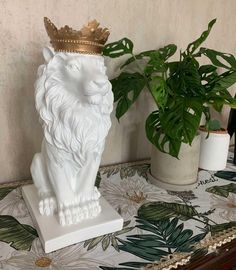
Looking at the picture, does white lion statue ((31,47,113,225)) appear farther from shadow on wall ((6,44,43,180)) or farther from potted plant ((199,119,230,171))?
potted plant ((199,119,230,171))

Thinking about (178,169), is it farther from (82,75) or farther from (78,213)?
(82,75)

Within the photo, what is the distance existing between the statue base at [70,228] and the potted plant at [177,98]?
0.25 m

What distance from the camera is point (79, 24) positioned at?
919 mm

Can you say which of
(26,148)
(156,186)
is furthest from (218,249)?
(26,148)

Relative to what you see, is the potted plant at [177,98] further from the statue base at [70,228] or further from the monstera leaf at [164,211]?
the statue base at [70,228]

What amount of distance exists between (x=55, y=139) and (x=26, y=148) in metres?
0.38

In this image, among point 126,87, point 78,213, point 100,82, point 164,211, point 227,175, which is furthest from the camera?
point 227,175

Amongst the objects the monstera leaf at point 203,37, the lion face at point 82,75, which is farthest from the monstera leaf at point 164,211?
the monstera leaf at point 203,37

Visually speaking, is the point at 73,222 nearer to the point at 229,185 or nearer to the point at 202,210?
the point at 202,210

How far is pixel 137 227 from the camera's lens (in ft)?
2.33

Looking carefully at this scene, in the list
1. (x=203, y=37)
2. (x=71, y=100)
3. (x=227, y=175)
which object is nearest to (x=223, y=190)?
(x=227, y=175)

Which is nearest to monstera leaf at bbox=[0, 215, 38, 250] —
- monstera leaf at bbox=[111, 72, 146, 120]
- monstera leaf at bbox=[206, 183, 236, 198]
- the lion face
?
the lion face

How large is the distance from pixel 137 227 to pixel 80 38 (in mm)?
462

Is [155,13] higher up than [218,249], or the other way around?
[155,13]
